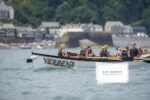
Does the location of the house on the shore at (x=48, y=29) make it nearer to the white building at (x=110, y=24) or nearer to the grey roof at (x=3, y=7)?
the grey roof at (x=3, y=7)

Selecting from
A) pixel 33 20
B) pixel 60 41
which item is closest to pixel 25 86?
pixel 60 41

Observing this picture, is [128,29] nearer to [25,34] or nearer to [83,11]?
[83,11]

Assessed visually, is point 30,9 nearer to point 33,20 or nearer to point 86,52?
point 33,20

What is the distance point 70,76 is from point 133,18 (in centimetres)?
14170

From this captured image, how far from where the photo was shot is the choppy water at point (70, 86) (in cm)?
3453

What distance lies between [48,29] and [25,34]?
850 cm

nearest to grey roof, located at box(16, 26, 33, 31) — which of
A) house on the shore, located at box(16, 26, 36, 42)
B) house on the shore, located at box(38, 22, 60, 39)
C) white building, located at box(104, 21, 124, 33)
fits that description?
house on the shore, located at box(16, 26, 36, 42)

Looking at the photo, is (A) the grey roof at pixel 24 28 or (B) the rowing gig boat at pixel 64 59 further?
(A) the grey roof at pixel 24 28

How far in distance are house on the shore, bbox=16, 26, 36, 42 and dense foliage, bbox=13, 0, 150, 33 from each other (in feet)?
23.7

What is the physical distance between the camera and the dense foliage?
176625 mm

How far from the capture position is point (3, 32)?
164 metres

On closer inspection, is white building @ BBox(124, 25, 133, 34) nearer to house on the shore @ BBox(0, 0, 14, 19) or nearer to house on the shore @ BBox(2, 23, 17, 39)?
house on the shore @ BBox(2, 23, 17, 39)

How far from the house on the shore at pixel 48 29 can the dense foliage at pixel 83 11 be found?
2581 mm

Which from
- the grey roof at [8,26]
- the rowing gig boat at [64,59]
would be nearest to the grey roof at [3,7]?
the grey roof at [8,26]
